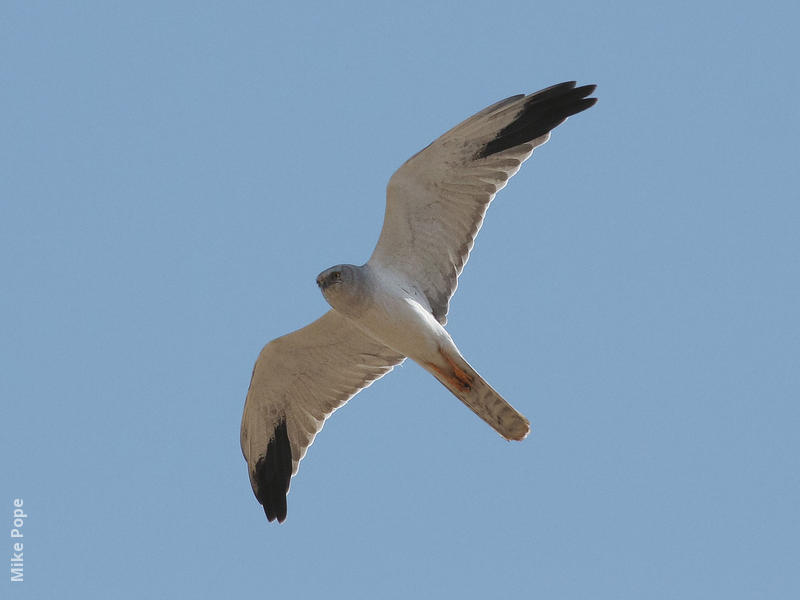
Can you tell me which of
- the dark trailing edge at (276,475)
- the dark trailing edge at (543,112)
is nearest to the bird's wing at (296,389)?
the dark trailing edge at (276,475)

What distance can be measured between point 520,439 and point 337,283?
2.46 meters

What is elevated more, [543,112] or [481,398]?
[543,112]

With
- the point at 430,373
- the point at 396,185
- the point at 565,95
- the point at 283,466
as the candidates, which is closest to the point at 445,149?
the point at 396,185

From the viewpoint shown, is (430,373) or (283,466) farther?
(283,466)

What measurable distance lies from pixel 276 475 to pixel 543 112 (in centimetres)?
522

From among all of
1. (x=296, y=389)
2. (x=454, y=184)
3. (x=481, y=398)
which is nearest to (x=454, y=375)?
(x=481, y=398)

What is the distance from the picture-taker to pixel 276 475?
13609mm

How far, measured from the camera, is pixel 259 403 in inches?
530

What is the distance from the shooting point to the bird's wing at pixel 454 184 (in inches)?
466

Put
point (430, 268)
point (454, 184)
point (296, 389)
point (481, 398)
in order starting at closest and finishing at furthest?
point (481, 398), point (454, 184), point (430, 268), point (296, 389)

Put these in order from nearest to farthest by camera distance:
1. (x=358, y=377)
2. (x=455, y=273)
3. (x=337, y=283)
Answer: (x=337, y=283) → (x=455, y=273) → (x=358, y=377)

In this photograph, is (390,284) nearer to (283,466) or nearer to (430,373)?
(430,373)

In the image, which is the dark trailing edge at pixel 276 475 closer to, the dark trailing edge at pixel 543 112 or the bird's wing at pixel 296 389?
the bird's wing at pixel 296 389

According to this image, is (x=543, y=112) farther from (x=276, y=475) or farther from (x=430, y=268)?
(x=276, y=475)
